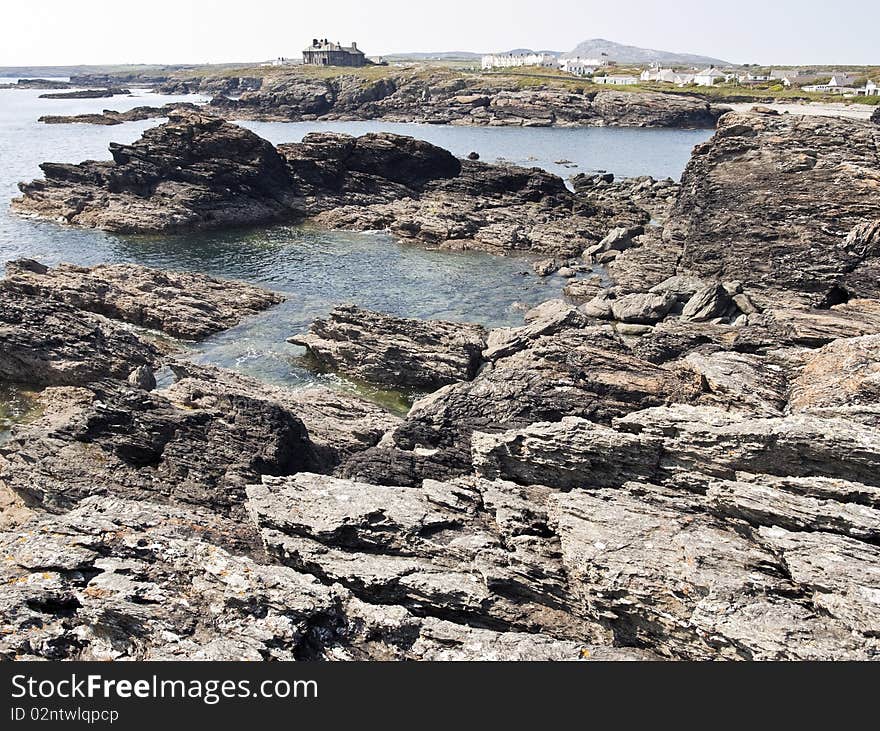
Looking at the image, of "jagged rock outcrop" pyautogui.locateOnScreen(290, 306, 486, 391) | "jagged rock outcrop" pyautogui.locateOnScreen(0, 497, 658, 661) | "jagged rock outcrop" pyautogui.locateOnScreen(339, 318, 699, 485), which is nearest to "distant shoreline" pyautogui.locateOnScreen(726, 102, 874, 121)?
"jagged rock outcrop" pyautogui.locateOnScreen(290, 306, 486, 391)

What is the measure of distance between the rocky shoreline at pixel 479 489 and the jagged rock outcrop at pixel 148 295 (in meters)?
1.59

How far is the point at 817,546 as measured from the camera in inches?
555

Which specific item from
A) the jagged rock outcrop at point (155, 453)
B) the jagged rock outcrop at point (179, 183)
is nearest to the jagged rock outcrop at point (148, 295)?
the jagged rock outcrop at point (155, 453)

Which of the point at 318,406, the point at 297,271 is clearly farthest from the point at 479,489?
the point at 297,271

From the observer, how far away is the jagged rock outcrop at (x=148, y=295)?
1858 inches

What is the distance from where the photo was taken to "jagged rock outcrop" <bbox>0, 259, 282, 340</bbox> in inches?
1858

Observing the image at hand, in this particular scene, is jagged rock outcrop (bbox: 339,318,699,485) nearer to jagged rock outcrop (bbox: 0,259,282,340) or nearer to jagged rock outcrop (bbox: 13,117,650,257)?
jagged rock outcrop (bbox: 0,259,282,340)

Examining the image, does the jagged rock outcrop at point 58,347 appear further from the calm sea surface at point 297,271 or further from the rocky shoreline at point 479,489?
the calm sea surface at point 297,271

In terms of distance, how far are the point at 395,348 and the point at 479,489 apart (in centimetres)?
2038

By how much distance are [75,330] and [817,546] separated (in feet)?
125

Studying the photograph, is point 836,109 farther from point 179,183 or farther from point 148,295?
point 148,295

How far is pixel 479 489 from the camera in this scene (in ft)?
65.8

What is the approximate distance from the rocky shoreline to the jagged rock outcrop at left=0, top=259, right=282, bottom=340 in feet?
5.22

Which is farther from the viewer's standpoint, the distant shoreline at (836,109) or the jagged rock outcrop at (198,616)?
the distant shoreline at (836,109)
